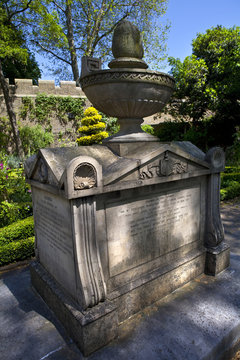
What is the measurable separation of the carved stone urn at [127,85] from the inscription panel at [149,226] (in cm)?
108

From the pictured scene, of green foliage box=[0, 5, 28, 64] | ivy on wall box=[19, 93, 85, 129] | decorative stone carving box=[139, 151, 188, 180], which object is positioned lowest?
decorative stone carving box=[139, 151, 188, 180]

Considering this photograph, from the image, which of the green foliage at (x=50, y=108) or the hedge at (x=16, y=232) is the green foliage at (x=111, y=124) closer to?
the green foliage at (x=50, y=108)

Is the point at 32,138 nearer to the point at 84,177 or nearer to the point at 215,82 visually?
the point at 215,82

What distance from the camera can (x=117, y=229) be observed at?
10.2 ft

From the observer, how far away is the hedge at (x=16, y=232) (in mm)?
5383

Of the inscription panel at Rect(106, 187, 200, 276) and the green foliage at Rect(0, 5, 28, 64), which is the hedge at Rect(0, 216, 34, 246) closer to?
the inscription panel at Rect(106, 187, 200, 276)

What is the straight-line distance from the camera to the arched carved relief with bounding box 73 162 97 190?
2523 mm

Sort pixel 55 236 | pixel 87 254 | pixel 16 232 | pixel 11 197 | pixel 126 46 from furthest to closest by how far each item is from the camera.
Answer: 1. pixel 11 197
2. pixel 16 232
3. pixel 126 46
4. pixel 55 236
5. pixel 87 254

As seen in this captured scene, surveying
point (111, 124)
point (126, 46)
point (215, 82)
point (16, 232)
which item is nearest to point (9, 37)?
point (111, 124)

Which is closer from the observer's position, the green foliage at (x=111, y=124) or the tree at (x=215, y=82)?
the tree at (x=215, y=82)

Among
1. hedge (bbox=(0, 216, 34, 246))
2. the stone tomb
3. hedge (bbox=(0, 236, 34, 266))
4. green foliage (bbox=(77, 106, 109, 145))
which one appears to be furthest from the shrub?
green foliage (bbox=(77, 106, 109, 145))

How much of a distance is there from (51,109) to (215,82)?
12.8 meters

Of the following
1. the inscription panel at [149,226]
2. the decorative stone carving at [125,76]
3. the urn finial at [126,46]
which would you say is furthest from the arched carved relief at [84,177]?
the urn finial at [126,46]

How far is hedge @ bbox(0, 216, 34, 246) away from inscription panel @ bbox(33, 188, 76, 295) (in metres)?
1.90
